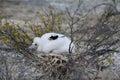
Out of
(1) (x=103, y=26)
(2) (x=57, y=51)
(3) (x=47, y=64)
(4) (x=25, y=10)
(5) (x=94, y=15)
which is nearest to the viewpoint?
(3) (x=47, y=64)

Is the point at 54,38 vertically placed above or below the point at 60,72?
above

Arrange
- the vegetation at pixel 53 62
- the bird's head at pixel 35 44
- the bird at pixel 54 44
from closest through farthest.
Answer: the vegetation at pixel 53 62 → the bird at pixel 54 44 → the bird's head at pixel 35 44

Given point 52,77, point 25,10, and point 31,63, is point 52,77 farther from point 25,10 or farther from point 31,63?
point 25,10

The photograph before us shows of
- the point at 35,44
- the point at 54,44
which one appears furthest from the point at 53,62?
the point at 35,44

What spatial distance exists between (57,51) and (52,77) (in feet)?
1.40

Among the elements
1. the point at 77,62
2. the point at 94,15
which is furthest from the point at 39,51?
the point at 94,15

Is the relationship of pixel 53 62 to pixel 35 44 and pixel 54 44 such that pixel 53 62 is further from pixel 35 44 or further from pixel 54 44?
pixel 35 44

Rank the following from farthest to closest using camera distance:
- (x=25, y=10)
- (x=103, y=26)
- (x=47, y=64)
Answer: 1. (x=25, y=10)
2. (x=103, y=26)
3. (x=47, y=64)

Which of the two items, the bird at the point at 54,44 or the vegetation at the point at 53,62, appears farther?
the bird at the point at 54,44

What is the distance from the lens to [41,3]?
40.9 feet

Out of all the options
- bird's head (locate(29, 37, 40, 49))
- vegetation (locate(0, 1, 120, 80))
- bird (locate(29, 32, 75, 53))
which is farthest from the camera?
bird's head (locate(29, 37, 40, 49))

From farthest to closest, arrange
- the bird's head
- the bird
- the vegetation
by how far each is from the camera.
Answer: the bird's head < the bird < the vegetation

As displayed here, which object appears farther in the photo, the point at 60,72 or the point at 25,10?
the point at 25,10

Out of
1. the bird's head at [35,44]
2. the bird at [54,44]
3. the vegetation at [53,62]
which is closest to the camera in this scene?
the vegetation at [53,62]
